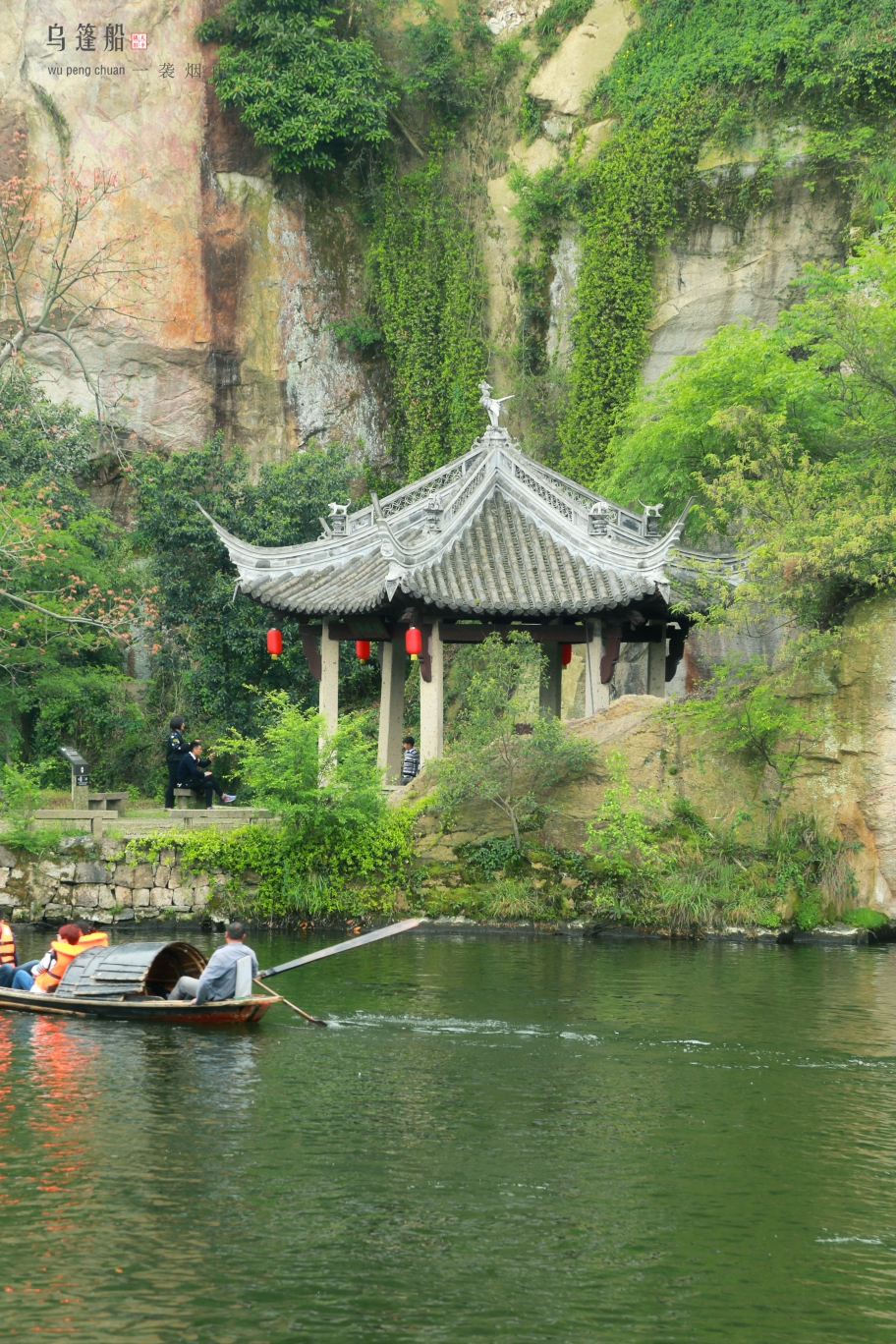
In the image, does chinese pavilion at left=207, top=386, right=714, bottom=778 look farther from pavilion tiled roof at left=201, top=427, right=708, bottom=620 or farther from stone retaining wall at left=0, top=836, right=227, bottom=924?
stone retaining wall at left=0, top=836, right=227, bottom=924

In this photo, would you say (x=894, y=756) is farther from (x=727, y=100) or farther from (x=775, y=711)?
(x=727, y=100)

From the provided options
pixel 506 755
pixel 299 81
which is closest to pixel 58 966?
pixel 506 755

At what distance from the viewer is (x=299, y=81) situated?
37.1 metres

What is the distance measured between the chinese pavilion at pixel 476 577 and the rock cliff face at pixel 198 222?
40.2 feet

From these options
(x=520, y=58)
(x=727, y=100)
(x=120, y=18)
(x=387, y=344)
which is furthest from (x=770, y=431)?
(x=120, y=18)

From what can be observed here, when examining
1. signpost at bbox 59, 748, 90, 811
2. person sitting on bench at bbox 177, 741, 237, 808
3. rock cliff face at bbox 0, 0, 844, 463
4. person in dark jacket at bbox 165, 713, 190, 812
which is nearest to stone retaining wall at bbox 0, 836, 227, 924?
signpost at bbox 59, 748, 90, 811

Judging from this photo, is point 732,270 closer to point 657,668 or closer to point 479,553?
point 657,668

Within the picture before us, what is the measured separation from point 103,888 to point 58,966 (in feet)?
21.8

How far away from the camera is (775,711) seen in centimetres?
2081

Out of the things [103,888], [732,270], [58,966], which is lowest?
→ [58,966]

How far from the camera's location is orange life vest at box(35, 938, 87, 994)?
48.8ft

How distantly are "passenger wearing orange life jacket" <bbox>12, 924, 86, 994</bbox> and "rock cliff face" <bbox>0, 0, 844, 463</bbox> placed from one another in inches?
993

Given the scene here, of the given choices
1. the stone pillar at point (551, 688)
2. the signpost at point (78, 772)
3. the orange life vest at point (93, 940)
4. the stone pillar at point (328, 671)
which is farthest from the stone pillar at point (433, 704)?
A: the orange life vest at point (93, 940)

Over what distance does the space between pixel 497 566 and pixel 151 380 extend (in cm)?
1774
